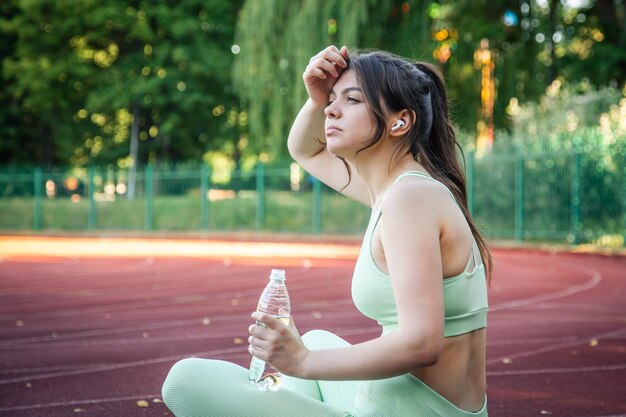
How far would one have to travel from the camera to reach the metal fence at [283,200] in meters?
17.6

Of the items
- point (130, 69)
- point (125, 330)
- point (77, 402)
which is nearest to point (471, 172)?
point (125, 330)

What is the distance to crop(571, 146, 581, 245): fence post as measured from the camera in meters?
17.4

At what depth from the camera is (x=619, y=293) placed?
10.0m

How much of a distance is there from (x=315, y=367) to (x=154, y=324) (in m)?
5.86

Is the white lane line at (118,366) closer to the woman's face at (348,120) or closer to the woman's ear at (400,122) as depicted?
the woman's face at (348,120)

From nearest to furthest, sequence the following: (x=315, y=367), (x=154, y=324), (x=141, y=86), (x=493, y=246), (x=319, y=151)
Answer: (x=315, y=367) → (x=319, y=151) → (x=154, y=324) → (x=493, y=246) → (x=141, y=86)

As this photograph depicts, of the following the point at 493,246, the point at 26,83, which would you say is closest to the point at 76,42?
the point at 26,83

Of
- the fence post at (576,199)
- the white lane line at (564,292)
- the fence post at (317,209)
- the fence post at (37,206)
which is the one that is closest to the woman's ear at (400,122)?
the white lane line at (564,292)

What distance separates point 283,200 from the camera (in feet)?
82.7

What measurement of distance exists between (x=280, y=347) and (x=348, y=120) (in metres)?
0.61

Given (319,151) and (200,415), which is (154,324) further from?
(200,415)

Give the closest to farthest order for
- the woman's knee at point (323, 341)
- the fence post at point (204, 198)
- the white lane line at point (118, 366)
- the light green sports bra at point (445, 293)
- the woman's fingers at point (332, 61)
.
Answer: the light green sports bra at point (445, 293) → the woman's fingers at point (332, 61) → the woman's knee at point (323, 341) → the white lane line at point (118, 366) → the fence post at point (204, 198)

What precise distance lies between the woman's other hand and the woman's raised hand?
72cm

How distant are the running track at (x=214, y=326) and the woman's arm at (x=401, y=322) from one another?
2.59 m
